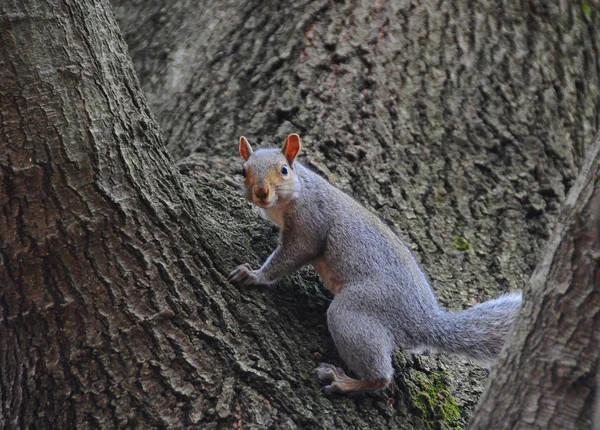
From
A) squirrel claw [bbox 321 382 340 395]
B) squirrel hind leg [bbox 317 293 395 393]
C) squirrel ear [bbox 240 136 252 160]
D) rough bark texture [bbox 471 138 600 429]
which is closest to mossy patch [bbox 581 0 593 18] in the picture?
squirrel ear [bbox 240 136 252 160]

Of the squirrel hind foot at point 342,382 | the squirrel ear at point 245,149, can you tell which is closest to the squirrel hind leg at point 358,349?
the squirrel hind foot at point 342,382

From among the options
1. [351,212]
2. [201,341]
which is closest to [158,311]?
[201,341]

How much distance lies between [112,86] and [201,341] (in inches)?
36.2

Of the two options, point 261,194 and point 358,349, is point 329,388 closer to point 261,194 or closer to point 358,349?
point 358,349

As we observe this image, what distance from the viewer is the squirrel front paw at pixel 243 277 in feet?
9.11

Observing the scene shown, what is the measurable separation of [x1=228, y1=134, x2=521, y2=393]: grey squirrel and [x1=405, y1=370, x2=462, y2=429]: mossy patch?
13 cm

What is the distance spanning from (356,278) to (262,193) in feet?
1.68

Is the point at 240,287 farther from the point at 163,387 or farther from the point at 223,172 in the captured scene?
the point at 223,172

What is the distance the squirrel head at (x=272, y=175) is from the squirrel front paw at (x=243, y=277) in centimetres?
39

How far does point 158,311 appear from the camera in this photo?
2.50 meters

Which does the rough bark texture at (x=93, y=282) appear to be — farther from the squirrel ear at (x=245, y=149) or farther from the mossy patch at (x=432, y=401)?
the squirrel ear at (x=245, y=149)

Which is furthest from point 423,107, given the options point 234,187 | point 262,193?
point 262,193

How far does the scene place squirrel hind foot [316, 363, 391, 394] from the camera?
2637 mm

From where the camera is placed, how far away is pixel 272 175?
10.4ft
